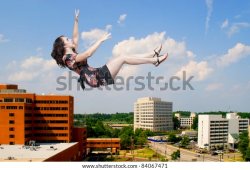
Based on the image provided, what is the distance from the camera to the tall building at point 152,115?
1944cm

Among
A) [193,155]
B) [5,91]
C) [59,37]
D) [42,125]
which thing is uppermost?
[59,37]

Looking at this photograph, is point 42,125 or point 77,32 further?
point 42,125

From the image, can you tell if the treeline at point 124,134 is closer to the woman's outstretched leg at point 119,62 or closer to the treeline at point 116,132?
the treeline at point 116,132

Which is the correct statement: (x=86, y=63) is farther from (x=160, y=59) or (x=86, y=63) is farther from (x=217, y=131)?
(x=217, y=131)

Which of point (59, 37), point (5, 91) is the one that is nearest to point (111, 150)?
point (5, 91)

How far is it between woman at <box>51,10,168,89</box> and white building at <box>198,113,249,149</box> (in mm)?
8902

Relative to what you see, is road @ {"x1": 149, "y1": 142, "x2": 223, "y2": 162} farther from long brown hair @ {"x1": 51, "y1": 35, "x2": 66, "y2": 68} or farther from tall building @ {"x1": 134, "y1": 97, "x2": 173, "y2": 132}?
long brown hair @ {"x1": 51, "y1": 35, "x2": 66, "y2": 68}

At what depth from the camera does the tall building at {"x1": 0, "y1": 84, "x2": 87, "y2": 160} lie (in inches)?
544

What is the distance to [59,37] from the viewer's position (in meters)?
11.4

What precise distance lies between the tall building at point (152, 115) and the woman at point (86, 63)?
781 centimetres

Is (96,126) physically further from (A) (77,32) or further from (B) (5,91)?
(A) (77,32)

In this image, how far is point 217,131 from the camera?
20.1 metres
